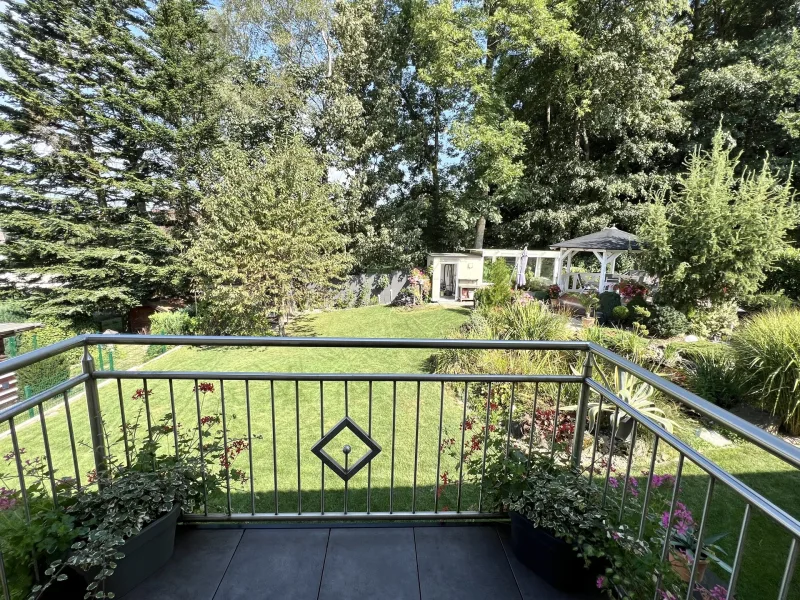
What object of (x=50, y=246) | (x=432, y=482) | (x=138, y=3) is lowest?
(x=432, y=482)

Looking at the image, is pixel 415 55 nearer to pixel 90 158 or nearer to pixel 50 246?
pixel 90 158

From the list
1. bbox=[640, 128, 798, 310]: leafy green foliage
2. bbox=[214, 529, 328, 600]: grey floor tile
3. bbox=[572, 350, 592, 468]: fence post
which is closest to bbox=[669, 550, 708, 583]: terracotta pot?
bbox=[572, 350, 592, 468]: fence post

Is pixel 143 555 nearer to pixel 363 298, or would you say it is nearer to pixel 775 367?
pixel 775 367

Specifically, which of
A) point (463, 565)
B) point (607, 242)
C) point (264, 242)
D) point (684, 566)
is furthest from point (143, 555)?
point (607, 242)

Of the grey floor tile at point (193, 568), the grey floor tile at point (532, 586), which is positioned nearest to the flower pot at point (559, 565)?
the grey floor tile at point (532, 586)

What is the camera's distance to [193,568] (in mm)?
1671

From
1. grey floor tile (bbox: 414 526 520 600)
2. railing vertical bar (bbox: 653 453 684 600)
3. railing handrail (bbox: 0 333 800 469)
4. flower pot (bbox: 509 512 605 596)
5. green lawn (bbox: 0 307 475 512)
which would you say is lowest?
green lawn (bbox: 0 307 475 512)

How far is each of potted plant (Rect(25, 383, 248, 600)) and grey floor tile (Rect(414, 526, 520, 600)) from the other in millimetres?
1034

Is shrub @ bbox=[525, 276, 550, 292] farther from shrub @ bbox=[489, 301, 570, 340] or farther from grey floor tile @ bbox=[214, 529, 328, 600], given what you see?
grey floor tile @ bbox=[214, 529, 328, 600]

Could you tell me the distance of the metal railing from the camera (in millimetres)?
1337

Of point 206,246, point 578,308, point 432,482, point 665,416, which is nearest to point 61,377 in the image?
point 206,246

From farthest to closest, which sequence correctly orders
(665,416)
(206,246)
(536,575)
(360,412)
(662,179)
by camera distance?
(662,179) < (206,246) < (360,412) < (665,416) < (536,575)

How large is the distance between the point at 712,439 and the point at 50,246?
56.0ft

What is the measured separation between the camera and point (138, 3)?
13227mm
